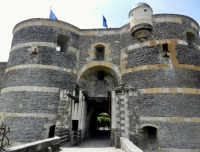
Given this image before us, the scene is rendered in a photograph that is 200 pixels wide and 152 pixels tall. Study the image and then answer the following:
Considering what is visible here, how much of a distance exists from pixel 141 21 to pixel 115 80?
4.68 meters

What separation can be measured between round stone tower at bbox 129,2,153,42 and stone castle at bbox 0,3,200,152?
0.07 meters

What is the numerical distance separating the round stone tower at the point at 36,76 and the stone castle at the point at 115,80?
2.3 inches

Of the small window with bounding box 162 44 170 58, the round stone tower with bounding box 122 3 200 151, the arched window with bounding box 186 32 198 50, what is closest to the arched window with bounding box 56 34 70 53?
→ the round stone tower with bounding box 122 3 200 151

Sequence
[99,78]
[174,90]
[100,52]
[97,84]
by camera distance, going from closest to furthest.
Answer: [174,90]
[97,84]
[99,78]
[100,52]

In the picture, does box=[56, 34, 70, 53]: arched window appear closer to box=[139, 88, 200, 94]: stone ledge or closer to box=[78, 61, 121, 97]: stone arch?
box=[78, 61, 121, 97]: stone arch

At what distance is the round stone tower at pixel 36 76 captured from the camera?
10336mm

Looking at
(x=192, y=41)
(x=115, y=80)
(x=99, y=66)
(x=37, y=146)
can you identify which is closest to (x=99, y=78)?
(x=99, y=66)

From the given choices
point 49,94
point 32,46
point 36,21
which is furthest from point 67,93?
point 36,21

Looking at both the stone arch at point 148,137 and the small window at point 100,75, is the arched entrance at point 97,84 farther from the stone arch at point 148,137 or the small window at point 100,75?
the stone arch at point 148,137

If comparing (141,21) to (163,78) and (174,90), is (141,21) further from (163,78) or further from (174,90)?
(174,90)

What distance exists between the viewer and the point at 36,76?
36.7 feet

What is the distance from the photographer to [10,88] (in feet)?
37.1

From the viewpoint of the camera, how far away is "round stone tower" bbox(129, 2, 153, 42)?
1146cm

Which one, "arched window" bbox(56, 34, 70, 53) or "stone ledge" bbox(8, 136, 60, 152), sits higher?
"arched window" bbox(56, 34, 70, 53)
